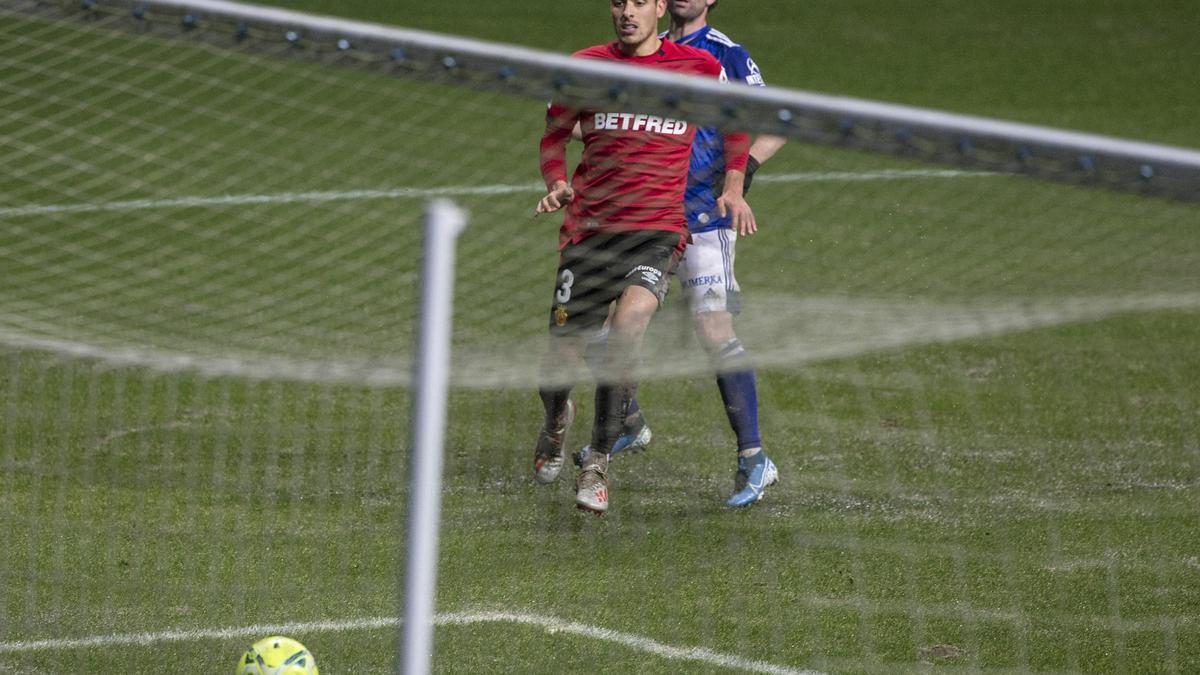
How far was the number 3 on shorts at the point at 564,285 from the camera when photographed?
20.2 ft

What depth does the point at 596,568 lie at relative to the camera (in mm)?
5977

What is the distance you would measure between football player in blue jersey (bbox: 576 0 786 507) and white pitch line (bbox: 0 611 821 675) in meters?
1.23

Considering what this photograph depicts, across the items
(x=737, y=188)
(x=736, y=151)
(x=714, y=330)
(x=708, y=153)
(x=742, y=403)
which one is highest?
(x=736, y=151)

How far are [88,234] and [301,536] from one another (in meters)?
3.21

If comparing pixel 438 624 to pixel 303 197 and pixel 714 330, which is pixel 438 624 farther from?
pixel 303 197

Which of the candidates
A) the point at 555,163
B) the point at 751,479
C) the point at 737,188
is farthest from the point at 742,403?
the point at 555,163

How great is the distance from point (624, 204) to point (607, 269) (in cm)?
29

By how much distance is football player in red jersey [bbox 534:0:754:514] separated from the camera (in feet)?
20.2

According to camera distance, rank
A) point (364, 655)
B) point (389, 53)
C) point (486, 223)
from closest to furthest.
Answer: point (389, 53)
point (364, 655)
point (486, 223)

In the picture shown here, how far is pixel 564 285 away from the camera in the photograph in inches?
245

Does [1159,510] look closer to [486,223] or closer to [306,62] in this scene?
[486,223]

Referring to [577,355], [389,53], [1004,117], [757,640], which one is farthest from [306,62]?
[1004,117]

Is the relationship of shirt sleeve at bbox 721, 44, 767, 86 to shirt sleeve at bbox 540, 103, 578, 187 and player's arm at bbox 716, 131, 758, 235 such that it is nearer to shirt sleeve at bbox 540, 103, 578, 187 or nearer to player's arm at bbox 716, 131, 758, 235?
player's arm at bbox 716, 131, 758, 235

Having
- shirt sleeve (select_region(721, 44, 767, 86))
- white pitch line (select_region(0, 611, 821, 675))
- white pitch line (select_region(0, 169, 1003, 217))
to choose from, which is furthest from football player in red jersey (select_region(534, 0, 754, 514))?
white pitch line (select_region(0, 169, 1003, 217))
